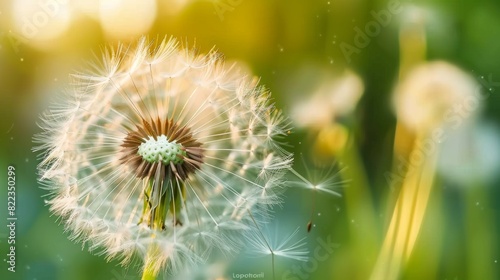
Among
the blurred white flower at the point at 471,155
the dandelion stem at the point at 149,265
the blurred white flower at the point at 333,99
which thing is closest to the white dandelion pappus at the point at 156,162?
the dandelion stem at the point at 149,265

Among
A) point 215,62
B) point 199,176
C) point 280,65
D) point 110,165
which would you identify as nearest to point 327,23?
point 280,65

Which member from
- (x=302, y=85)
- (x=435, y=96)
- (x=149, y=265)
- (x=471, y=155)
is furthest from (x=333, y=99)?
(x=149, y=265)

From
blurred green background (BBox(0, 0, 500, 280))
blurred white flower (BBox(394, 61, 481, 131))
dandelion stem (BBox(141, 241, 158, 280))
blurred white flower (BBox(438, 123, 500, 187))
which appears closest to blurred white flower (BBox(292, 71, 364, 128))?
blurred green background (BBox(0, 0, 500, 280))

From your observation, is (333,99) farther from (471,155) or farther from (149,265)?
(149,265)

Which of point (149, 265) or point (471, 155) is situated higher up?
point (471, 155)

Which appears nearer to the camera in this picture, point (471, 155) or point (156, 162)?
point (156, 162)
